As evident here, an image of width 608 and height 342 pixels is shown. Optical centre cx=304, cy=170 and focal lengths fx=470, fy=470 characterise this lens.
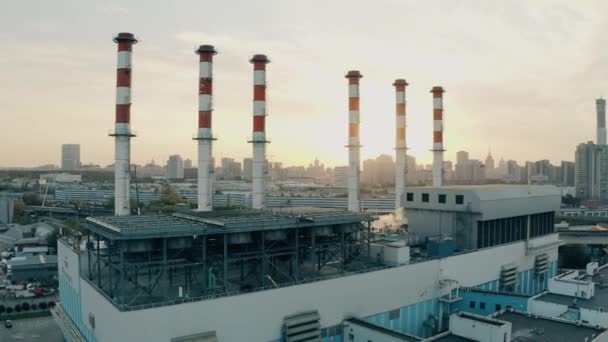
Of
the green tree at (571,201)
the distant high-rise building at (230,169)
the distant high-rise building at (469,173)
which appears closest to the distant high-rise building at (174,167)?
the distant high-rise building at (230,169)

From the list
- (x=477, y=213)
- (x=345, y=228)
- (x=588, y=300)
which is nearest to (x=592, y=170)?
(x=477, y=213)

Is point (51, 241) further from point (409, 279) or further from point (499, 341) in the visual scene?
point (499, 341)

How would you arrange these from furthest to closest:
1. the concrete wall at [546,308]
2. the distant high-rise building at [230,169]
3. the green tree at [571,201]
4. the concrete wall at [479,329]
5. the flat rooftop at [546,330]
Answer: the distant high-rise building at [230,169], the green tree at [571,201], the concrete wall at [546,308], the flat rooftop at [546,330], the concrete wall at [479,329]

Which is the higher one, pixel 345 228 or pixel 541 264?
pixel 345 228

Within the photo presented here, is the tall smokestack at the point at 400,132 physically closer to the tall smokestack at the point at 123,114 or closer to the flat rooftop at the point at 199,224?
the flat rooftop at the point at 199,224

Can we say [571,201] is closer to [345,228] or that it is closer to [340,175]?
[340,175]

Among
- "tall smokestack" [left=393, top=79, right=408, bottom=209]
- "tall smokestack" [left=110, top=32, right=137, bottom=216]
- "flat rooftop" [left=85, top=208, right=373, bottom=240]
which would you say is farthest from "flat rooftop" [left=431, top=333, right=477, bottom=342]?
"tall smokestack" [left=393, top=79, right=408, bottom=209]
